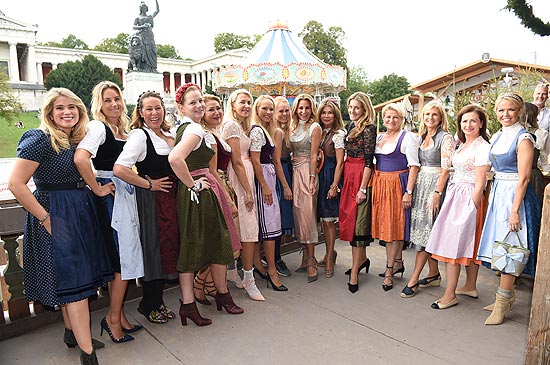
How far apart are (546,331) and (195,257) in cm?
232

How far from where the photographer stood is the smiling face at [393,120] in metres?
3.95

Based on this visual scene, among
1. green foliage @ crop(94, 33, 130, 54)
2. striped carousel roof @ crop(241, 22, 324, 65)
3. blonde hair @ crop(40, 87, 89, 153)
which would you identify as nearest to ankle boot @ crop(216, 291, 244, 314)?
blonde hair @ crop(40, 87, 89, 153)

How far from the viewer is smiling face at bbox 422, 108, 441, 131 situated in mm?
3822

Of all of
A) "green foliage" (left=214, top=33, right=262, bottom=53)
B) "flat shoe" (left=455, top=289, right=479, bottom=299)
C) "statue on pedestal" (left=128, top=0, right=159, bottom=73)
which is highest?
"green foliage" (left=214, top=33, right=262, bottom=53)

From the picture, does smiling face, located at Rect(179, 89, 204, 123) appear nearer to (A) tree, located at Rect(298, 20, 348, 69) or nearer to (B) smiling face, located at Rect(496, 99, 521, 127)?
(B) smiling face, located at Rect(496, 99, 521, 127)

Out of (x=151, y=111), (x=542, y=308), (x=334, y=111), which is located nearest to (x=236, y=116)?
(x=151, y=111)

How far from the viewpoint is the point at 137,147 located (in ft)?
9.61

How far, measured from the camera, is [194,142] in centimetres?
305

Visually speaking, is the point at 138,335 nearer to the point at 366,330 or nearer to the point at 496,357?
the point at 366,330

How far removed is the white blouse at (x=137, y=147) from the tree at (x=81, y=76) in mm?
32110

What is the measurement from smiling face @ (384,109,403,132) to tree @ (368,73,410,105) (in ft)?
125

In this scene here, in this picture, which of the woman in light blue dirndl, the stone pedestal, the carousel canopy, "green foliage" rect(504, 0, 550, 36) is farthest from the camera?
the stone pedestal

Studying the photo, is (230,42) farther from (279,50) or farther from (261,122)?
(261,122)

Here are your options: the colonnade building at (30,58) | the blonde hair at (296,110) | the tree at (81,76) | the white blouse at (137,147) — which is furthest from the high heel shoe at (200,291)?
the colonnade building at (30,58)
